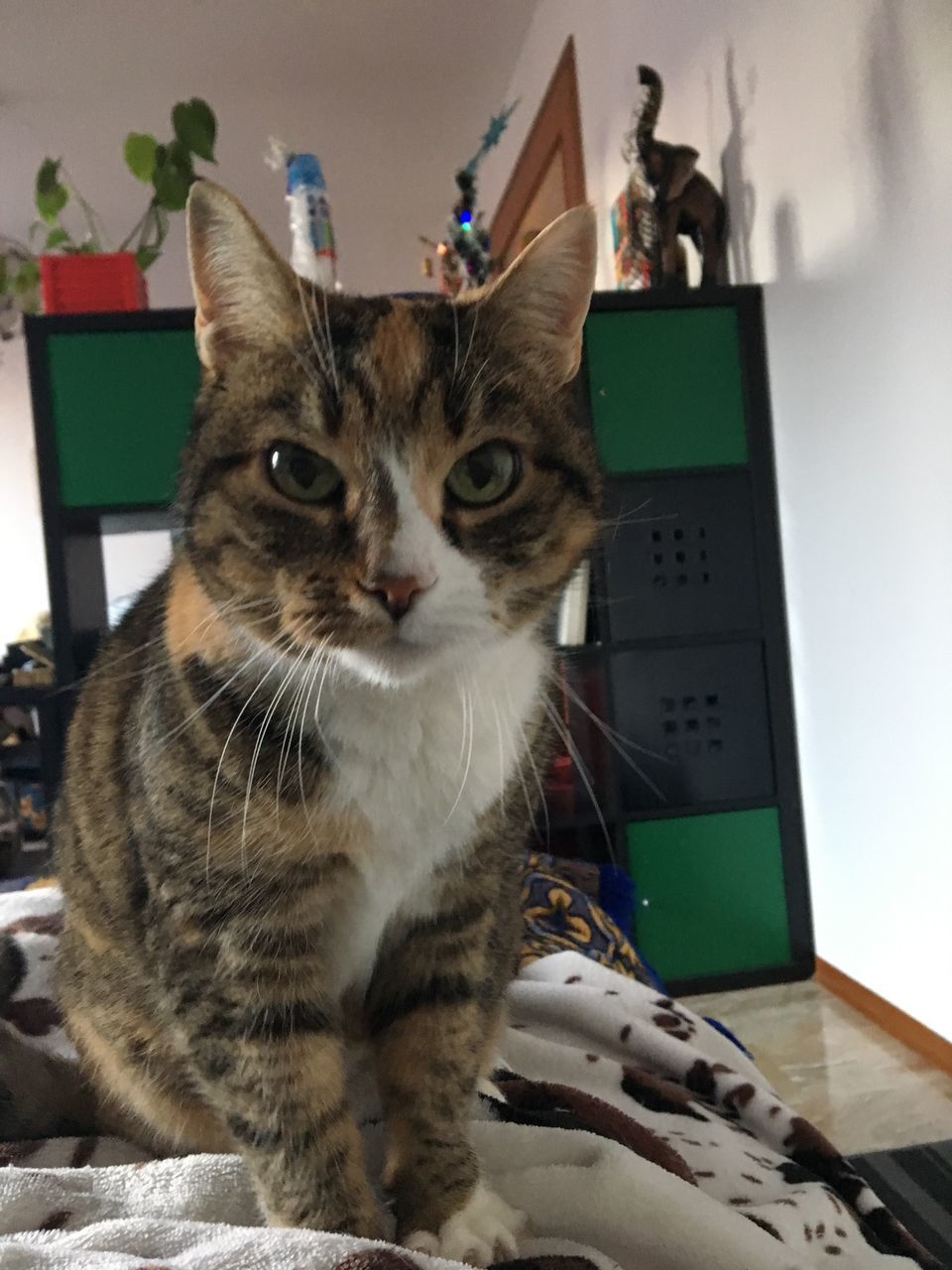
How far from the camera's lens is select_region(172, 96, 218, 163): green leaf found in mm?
1947

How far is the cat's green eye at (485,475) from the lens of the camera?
64 cm

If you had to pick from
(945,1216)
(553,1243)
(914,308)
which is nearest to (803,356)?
(914,308)

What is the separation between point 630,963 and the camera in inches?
52.9

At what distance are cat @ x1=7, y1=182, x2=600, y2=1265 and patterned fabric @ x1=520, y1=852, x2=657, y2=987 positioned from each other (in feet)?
1.85

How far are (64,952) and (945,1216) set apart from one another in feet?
3.65

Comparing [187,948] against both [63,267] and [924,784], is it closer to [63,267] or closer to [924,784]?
[924,784]

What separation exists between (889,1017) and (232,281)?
161cm

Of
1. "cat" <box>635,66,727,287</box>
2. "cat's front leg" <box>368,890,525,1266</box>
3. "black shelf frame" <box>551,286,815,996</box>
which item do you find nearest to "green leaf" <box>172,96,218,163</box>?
"cat" <box>635,66,727,287</box>

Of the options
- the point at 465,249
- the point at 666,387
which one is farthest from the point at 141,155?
the point at 666,387

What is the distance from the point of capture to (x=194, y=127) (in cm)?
196

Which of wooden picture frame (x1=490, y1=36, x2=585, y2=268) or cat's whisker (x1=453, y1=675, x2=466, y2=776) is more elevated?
wooden picture frame (x1=490, y1=36, x2=585, y2=268)

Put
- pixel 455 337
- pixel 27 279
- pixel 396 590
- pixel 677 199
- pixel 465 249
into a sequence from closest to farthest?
pixel 396 590 → pixel 455 337 → pixel 677 199 → pixel 465 249 → pixel 27 279

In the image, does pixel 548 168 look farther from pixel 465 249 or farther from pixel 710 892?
pixel 710 892

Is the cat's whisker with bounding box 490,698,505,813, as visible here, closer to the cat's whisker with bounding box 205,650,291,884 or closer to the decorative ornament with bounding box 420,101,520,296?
the cat's whisker with bounding box 205,650,291,884
